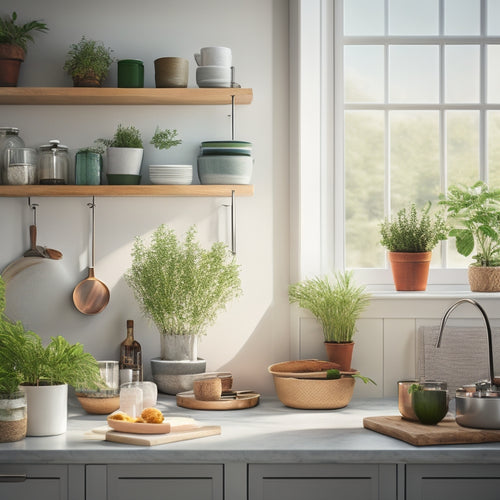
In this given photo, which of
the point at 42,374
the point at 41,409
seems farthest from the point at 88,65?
the point at 41,409

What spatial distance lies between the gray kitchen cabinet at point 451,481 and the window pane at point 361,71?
5.19 ft

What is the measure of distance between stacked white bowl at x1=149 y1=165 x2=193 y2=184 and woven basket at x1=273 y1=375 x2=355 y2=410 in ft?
2.67

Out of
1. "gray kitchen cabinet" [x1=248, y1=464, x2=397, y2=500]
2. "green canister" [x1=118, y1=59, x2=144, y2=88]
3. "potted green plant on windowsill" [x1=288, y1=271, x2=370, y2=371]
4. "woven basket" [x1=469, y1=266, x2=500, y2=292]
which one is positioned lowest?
"gray kitchen cabinet" [x1=248, y1=464, x2=397, y2=500]

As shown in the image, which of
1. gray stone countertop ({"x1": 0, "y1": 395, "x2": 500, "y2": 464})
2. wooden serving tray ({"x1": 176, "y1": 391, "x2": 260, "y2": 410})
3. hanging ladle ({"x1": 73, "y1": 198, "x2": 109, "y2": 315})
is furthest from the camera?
hanging ladle ({"x1": 73, "y1": 198, "x2": 109, "y2": 315})

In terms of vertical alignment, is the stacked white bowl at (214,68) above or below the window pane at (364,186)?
above

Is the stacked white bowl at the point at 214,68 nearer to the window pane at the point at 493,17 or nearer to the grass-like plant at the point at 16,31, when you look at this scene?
the grass-like plant at the point at 16,31

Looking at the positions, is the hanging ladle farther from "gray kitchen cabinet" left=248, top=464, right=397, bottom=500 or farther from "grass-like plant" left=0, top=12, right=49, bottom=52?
"gray kitchen cabinet" left=248, top=464, right=397, bottom=500

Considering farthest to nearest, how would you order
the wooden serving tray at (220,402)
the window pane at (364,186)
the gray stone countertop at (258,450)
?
the window pane at (364,186) → the wooden serving tray at (220,402) → the gray stone countertop at (258,450)

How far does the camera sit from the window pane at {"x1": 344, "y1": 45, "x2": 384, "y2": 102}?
3.02 m

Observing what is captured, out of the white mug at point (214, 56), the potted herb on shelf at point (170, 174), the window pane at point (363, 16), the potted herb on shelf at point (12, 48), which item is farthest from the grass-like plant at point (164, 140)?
the window pane at point (363, 16)

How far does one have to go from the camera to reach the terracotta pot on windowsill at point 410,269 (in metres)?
2.87

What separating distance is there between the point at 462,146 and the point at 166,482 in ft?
6.02

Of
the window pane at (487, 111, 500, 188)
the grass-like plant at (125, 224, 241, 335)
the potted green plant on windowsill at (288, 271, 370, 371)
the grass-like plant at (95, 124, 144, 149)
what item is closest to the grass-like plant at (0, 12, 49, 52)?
the grass-like plant at (95, 124, 144, 149)

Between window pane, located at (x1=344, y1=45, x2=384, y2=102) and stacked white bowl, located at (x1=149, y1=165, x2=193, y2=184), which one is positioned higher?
window pane, located at (x1=344, y1=45, x2=384, y2=102)
